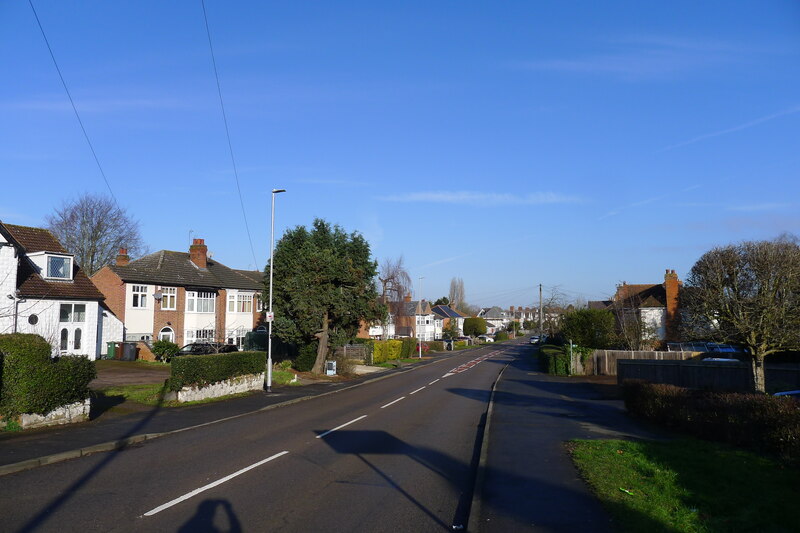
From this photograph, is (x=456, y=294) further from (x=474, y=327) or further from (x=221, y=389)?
(x=221, y=389)

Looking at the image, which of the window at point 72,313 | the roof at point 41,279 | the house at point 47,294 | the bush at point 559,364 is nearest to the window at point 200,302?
the house at point 47,294

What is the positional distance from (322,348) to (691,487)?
26.3m

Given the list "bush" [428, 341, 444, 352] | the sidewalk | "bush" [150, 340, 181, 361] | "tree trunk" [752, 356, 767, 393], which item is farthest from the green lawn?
"bush" [428, 341, 444, 352]

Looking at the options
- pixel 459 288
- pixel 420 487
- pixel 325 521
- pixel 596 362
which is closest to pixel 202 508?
pixel 325 521

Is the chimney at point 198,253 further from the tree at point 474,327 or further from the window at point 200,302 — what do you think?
the tree at point 474,327

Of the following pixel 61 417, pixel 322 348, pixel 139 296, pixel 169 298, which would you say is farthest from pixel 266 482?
pixel 169 298

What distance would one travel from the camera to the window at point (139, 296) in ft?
141

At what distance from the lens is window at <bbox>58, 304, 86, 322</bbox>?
33869mm

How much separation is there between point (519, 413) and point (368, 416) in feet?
15.7

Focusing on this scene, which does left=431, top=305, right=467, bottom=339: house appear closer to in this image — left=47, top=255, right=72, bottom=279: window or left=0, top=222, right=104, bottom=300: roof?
left=0, top=222, right=104, bottom=300: roof

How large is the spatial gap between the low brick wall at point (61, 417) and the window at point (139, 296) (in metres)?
29.6

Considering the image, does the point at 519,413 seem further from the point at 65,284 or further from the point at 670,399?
the point at 65,284

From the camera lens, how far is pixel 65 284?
1348 inches

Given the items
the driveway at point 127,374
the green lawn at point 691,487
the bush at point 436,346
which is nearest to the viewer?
the green lawn at point 691,487
